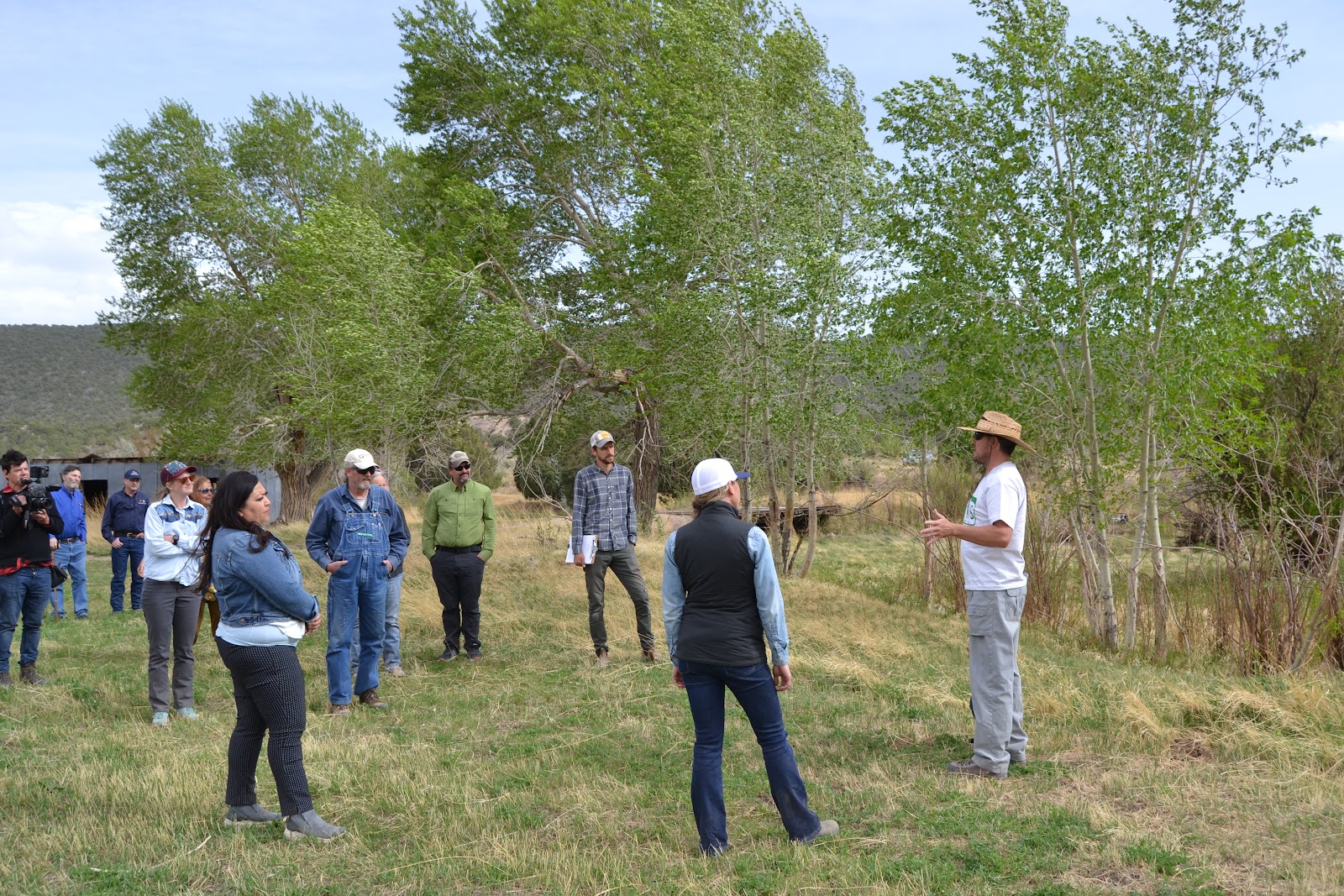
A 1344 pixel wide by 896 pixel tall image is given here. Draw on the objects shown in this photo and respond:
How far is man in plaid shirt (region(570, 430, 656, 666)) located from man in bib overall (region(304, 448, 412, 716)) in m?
1.84

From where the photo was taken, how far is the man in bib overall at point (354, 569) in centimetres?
769

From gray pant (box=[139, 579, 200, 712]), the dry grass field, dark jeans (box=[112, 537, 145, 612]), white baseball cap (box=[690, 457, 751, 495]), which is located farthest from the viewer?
dark jeans (box=[112, 537, 145, 612])

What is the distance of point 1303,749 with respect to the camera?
19.3ft

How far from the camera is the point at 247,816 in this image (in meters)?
5.08

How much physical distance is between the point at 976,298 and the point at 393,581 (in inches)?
270

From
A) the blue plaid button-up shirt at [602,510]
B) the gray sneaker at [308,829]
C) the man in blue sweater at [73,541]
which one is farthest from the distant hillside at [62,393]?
the gray sneaker at [308,829]

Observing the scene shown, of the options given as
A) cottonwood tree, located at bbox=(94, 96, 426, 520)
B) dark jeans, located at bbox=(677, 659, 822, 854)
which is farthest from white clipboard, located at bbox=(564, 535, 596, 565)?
cottonwood tree, located at bbox=(94, 96, 426, 520)

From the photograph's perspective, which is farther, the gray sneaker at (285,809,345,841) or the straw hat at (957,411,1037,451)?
the straw hat at (957,411,1037,451)

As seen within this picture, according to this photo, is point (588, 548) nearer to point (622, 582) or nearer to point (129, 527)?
point (622, 582)

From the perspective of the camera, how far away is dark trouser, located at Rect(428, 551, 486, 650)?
9.59 meters

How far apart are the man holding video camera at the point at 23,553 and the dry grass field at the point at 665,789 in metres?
0.57

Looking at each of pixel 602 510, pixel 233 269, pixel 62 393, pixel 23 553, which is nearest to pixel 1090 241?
pixel 602 510

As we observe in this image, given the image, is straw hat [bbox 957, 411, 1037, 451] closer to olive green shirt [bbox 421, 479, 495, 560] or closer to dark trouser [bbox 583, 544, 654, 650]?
dark trouser [bbox 583, 544, 654, 650]

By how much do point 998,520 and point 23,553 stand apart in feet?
24.7
